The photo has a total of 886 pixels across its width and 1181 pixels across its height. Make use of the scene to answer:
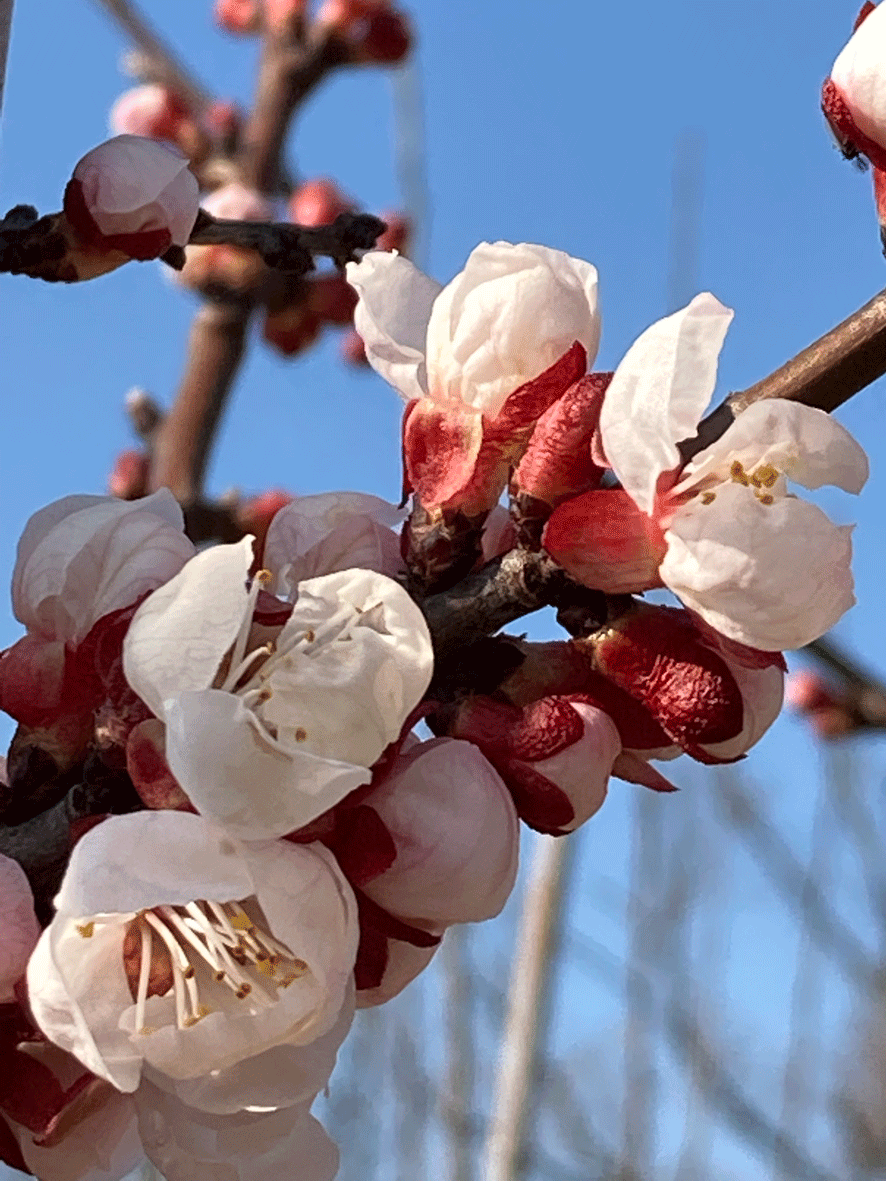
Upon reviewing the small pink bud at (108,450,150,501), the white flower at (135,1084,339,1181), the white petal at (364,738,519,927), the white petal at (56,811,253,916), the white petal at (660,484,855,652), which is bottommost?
the small pink bud at (108,450,150,501)

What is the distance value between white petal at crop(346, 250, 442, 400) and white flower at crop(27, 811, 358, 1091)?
0.26 meters

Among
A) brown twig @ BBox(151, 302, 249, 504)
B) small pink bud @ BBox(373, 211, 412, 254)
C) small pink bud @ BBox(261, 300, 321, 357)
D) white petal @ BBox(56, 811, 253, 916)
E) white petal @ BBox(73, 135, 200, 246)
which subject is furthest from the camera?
small pink bud @ BBox(373, 211, 412, 254)

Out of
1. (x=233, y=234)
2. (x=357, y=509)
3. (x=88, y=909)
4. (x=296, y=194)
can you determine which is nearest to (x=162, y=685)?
(x=88, y=909)

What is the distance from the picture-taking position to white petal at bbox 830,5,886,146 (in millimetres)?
606

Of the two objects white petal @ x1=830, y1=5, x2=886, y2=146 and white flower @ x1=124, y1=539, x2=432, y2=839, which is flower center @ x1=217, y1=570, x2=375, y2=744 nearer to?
white flower @ x1=124, y1=539, x2=432, y2=839

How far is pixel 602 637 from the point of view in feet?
2.03

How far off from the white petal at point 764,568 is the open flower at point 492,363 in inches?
4.7

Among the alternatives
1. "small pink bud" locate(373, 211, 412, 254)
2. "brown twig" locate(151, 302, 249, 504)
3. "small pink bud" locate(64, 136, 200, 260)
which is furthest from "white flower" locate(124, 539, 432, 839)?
"small pink bud" locate(373, 211, 412, 254)

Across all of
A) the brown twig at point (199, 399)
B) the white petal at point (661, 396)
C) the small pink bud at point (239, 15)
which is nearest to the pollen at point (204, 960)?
the white petal at point (661, 396)

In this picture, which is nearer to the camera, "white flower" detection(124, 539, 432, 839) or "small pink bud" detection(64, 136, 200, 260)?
"white flower" detection(124, 539, 432, 839)

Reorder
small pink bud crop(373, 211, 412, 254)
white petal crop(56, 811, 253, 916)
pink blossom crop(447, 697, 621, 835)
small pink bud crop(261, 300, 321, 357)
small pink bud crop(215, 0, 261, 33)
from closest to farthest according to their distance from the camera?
white petal crop(56, 811, 253, 916) → pink blossom crop(447, 697, 621, 835) → small pink bud crop(261, 300, 321, 357) → small pink bud crop(373, 211, 412, 254) → small pink bud crop(215, 0, 261, 33)

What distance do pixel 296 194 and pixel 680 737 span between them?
223cm

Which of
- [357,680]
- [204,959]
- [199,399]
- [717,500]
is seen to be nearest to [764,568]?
[717,500]

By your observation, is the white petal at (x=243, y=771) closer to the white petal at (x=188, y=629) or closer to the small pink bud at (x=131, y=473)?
the white petal at (x=188, y=629)
